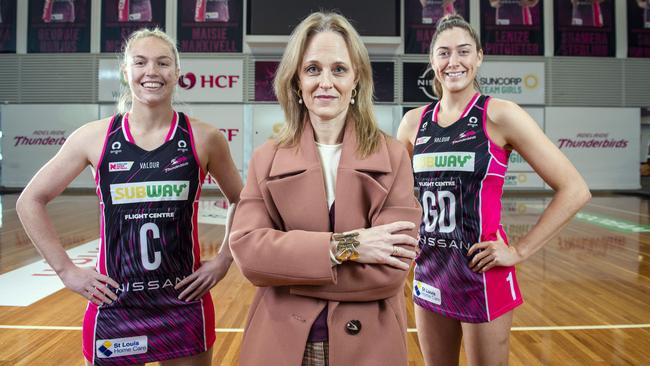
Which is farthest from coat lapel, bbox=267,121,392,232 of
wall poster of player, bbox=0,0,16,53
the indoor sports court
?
wall poster of player, bbox=0,0,16,53

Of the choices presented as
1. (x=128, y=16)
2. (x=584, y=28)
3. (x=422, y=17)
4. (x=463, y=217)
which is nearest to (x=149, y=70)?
(x=463, y=217)

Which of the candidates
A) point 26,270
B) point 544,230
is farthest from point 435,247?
point 26,270

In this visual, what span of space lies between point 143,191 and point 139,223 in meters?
0.10

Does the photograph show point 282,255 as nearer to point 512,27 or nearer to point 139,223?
point 139,223

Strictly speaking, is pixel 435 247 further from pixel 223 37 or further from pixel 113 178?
pixel 223 37

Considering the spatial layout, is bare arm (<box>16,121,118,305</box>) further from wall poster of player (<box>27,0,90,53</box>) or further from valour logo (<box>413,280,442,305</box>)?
wall poster of player (<box>27,0,90,53</box>)

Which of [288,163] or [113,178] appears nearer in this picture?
[288,163]

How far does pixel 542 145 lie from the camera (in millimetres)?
1663

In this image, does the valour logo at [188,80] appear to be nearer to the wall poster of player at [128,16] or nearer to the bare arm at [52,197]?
the wall poster of player at [128,16]

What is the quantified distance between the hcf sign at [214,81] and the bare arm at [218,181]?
37.4ft

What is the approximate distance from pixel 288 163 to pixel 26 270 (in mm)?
4663

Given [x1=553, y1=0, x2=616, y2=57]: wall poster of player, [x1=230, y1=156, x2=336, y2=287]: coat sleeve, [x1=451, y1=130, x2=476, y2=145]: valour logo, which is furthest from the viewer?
[x1=553, y1=0, x2=616, y2=57]: wall poster of player

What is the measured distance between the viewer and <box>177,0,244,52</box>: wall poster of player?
12805mm

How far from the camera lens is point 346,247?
A: 1.10m
